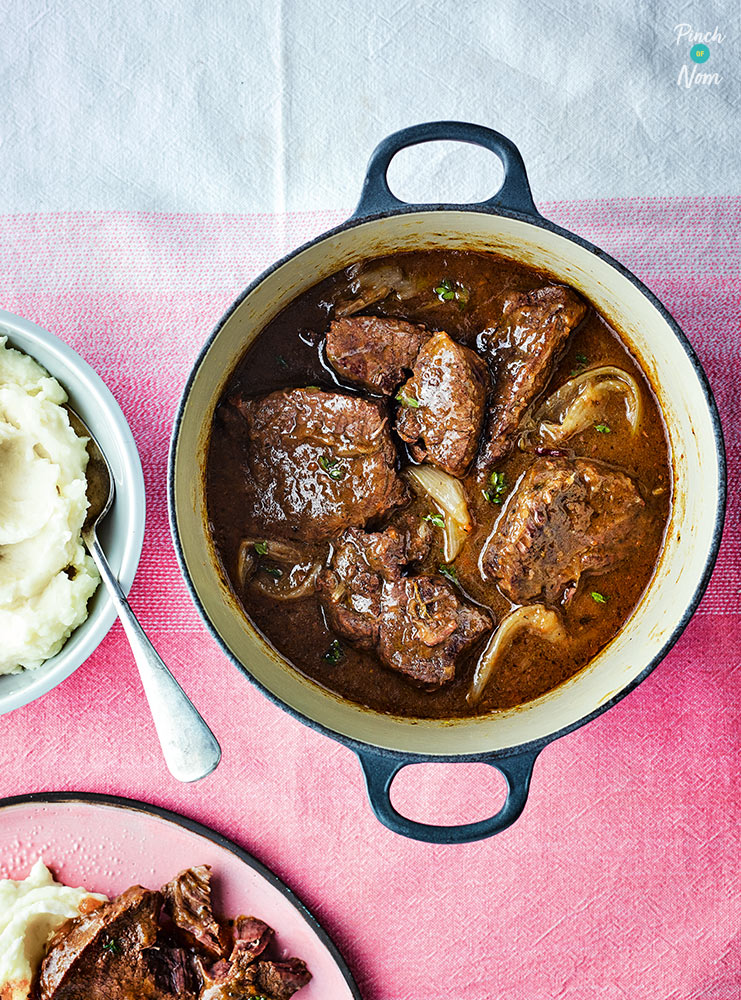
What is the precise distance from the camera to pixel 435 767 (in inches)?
128

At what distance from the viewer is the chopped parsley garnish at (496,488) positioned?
294 cm

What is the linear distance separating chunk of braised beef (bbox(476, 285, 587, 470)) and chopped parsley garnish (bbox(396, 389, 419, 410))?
0.23 m

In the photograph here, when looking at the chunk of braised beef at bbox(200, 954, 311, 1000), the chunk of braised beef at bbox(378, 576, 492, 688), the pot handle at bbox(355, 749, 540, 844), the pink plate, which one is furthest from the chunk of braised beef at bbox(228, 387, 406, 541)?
the chunk of braised beef at bbox(200, 954, 311, 1000)

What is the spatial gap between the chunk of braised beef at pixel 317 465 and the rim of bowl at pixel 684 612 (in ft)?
1.09

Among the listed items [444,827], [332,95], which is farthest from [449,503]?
[332,95]

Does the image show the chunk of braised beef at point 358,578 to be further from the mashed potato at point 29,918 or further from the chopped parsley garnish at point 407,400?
the mashed potato at point 29,918

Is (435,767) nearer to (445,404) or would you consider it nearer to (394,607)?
(394,607)

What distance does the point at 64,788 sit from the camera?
329 centimetres

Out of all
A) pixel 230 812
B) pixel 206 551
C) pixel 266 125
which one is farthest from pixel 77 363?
pixel 230 812

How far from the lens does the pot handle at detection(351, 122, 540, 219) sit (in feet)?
8.42

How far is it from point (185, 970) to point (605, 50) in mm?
3638

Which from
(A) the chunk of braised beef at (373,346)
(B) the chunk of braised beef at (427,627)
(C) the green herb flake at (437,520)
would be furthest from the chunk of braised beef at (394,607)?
(A) the chunk of braised beef at (373,346)

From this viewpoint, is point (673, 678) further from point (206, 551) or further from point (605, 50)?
point (605, 50)

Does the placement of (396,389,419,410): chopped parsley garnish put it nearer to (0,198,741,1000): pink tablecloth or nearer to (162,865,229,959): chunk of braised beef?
(0,198,741,1000): pink tablecloth
